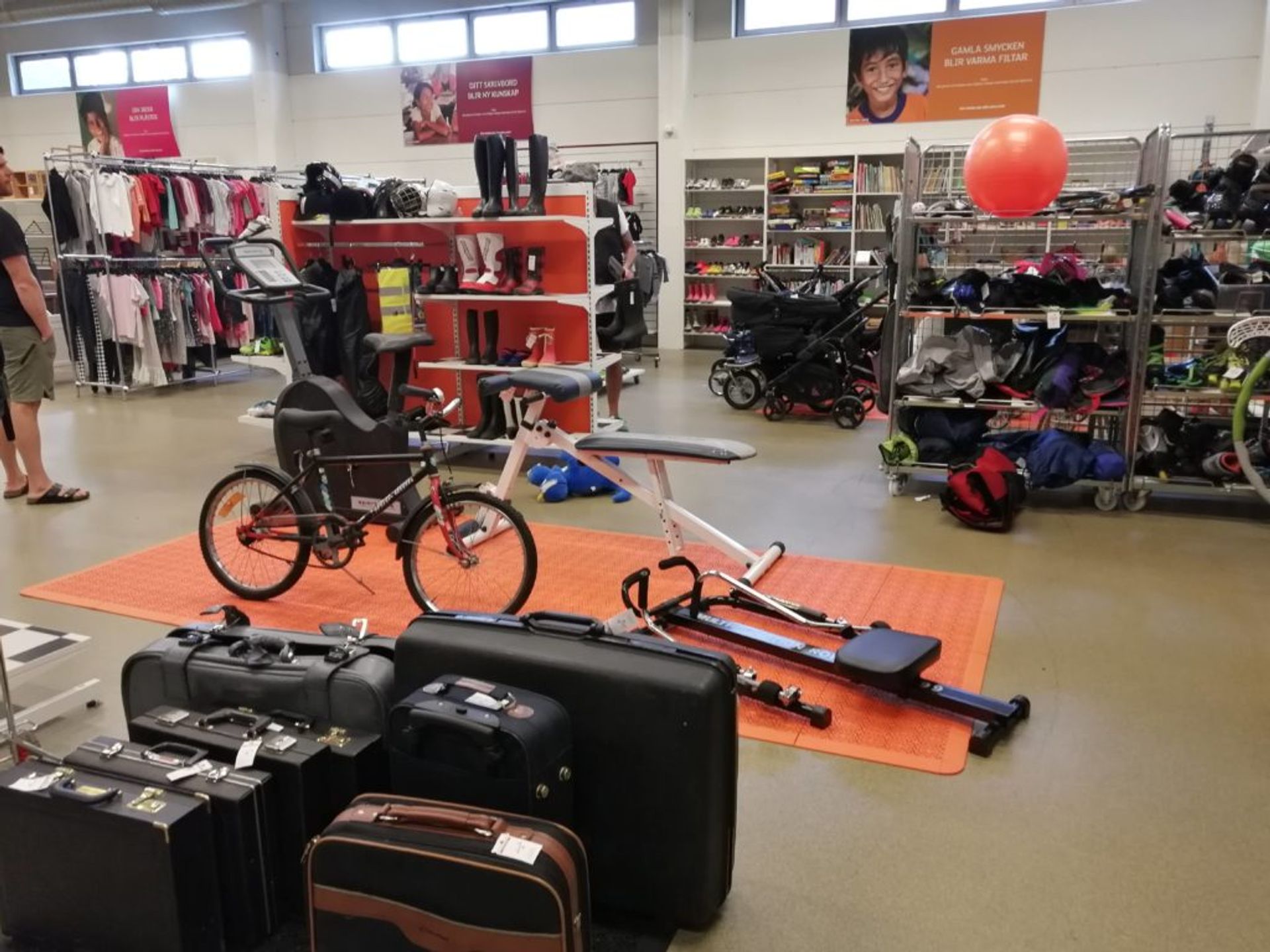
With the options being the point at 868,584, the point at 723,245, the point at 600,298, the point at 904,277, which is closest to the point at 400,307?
the point at 600,298

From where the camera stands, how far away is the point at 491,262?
5922mm

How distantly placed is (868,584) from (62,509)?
424 centimetres

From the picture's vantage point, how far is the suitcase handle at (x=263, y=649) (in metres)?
2.21

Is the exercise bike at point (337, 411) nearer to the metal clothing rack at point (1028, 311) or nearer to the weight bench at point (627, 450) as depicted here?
the weight bench at point (627, 450)

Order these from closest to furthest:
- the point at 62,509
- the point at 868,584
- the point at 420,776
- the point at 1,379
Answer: the point at 420,776, the point at 1,379, the point at 868,584, the point at 62,509

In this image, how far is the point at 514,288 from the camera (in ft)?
19.3

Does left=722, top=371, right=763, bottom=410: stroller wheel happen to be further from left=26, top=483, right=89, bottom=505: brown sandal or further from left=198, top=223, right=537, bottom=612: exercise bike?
left=26, top=483, right=89, bottom=505: brown sandal

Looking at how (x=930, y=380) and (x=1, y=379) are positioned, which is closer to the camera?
(x=1, y=379)

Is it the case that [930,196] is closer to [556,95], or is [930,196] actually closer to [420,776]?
[420,776]

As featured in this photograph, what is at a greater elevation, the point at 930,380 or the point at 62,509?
the point at 930,380

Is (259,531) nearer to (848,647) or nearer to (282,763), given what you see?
(282,763)

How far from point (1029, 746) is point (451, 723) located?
1.81m

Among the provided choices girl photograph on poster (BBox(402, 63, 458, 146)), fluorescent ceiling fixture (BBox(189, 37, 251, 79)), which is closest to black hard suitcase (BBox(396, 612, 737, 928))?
girl photograph on poster (BBox(402, 63, 458, 146))

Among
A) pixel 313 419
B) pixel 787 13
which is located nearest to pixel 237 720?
pixel 313 419
